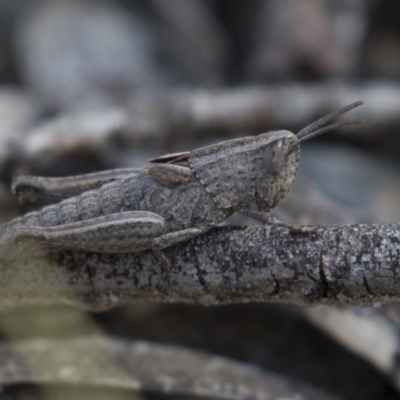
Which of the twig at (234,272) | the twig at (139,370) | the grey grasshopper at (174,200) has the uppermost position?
the grey grasshopper at (174,200)

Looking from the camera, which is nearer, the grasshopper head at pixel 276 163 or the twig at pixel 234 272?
the twig at pixel 234 272

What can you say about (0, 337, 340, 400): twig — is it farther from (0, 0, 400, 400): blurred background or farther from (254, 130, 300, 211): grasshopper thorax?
(254, 130, 300, 211): grasshopper thorax

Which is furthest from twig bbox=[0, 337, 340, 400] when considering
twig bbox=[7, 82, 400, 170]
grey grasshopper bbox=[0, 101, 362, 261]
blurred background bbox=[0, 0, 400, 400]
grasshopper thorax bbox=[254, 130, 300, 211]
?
twig bbox=[7, 82, 400, 170]

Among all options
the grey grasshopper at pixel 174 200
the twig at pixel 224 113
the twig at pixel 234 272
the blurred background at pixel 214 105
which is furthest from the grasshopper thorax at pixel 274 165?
the twig at pixel 224 113

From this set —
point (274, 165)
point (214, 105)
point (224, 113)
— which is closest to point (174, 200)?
point (274, 165)

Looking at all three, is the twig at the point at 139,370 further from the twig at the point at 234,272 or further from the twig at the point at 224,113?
the twig at the point at 224,113

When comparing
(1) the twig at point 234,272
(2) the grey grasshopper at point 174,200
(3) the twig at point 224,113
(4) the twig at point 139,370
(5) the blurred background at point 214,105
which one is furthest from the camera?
(3) the twig at point 224,113

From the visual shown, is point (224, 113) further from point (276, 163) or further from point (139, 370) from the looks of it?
point (139, 370)
